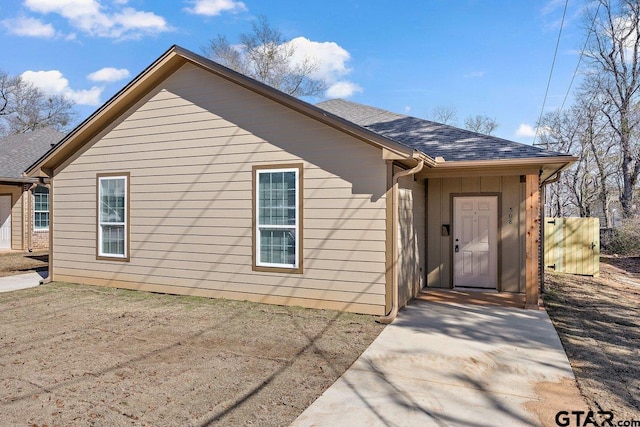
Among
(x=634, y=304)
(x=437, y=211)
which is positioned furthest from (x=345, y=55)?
(x=634, y=304)

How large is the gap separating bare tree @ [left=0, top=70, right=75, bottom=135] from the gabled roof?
30727 mm

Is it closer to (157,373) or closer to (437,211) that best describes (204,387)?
(157,373)

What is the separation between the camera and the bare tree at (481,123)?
115ft

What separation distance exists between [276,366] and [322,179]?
3125 millimetres

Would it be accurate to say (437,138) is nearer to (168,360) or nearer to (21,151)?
(168,360)

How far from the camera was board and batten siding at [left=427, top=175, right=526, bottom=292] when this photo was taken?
786cm

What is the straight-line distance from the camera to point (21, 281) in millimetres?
9312

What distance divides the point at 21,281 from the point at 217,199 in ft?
18.7

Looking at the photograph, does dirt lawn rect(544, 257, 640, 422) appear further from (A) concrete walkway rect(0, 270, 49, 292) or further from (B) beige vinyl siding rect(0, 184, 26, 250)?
(B) beige vinyl siding rect(0, 184, 26, 250)

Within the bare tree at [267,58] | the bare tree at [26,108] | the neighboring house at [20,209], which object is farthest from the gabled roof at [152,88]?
the bare tree at [26,108]

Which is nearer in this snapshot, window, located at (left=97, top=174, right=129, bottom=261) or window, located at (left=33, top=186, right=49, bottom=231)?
window, located at (left=97, top=174, right=129, bottom=261)

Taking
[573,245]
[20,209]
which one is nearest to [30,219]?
[20,209]

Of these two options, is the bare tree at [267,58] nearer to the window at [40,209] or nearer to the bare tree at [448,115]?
the bare tree at [448,115]

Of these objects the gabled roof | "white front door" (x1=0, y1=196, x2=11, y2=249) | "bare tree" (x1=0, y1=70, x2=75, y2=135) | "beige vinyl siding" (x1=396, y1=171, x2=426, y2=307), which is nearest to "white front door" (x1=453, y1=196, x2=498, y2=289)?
"beige vinyl siding" (x1=396, y1=171, x2=426, y2=307)
